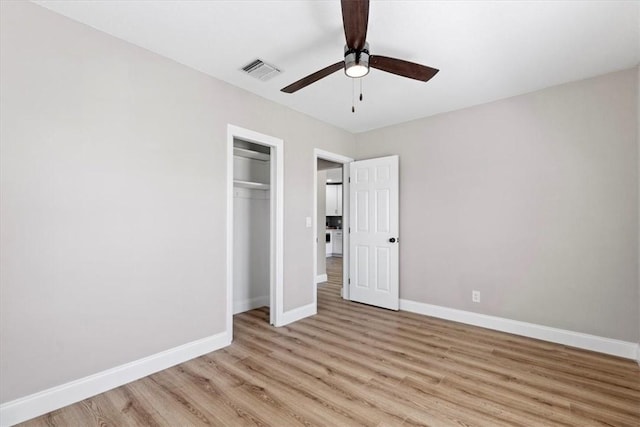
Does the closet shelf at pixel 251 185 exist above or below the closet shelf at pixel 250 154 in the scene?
below

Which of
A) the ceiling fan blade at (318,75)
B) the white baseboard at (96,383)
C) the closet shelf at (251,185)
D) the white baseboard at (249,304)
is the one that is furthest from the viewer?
the white baseboard at (249,304)

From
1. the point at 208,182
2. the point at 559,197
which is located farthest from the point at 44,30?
the point at 559,197

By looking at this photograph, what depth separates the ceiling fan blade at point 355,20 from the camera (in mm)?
1559

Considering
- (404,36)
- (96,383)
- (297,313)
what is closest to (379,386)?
(297,313)

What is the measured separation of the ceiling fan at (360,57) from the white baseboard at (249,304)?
2.98 meters

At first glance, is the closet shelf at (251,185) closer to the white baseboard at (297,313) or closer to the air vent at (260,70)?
the air vent at (260,70)

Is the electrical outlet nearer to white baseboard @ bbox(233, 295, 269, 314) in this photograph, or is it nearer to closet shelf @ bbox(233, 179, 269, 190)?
white baseboard @ bbox(233, 295, 269, 314)

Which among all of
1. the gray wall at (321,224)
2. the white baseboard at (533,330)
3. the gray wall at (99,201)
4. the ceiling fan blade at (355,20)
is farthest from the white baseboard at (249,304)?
the ceiling fan blade at (355,20)

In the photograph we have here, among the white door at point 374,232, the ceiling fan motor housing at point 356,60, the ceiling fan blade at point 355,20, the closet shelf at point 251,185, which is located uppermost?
the ceiling fan blade at point 355,20

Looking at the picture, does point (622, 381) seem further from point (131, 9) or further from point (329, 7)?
point (131, 9)

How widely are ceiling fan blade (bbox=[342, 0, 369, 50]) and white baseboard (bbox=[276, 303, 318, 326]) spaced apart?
2933 millimetres

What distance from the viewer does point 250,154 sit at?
4102 millimetres

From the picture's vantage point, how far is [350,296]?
4.64m

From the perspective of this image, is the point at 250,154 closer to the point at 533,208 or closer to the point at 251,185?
the point at 251,185
